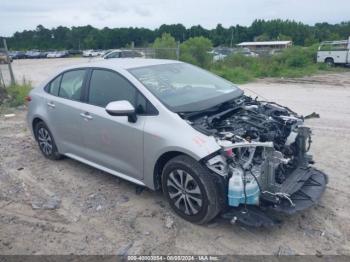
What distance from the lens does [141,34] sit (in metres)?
83.4

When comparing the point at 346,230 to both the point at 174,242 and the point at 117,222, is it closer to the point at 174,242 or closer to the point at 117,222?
the point at 174,242

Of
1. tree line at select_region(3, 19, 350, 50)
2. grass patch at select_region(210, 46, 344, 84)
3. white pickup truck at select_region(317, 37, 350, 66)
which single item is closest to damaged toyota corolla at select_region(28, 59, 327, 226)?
grass patch at select_region(210, 46, 344, 84)

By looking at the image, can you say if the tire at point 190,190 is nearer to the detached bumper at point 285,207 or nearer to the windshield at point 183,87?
the detached bumper at point 285,207

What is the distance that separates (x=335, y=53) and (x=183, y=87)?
23431mm

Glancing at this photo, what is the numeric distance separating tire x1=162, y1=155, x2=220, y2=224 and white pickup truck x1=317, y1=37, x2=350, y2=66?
23984 mm

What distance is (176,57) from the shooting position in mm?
19500

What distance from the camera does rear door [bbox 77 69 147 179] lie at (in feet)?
13.4

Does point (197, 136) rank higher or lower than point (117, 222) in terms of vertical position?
higher

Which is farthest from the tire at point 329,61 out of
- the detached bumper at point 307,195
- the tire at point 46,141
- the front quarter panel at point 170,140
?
the front quarter panel at point 170,140

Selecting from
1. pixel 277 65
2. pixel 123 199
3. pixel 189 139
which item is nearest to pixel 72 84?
pixel 123 199

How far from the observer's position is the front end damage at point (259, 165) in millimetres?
3428

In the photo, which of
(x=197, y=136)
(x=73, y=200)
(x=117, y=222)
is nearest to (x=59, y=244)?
(x=117, y=222)

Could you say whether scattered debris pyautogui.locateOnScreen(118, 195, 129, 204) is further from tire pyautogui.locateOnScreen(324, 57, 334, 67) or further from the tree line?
the tree line

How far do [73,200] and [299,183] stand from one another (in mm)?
2712
